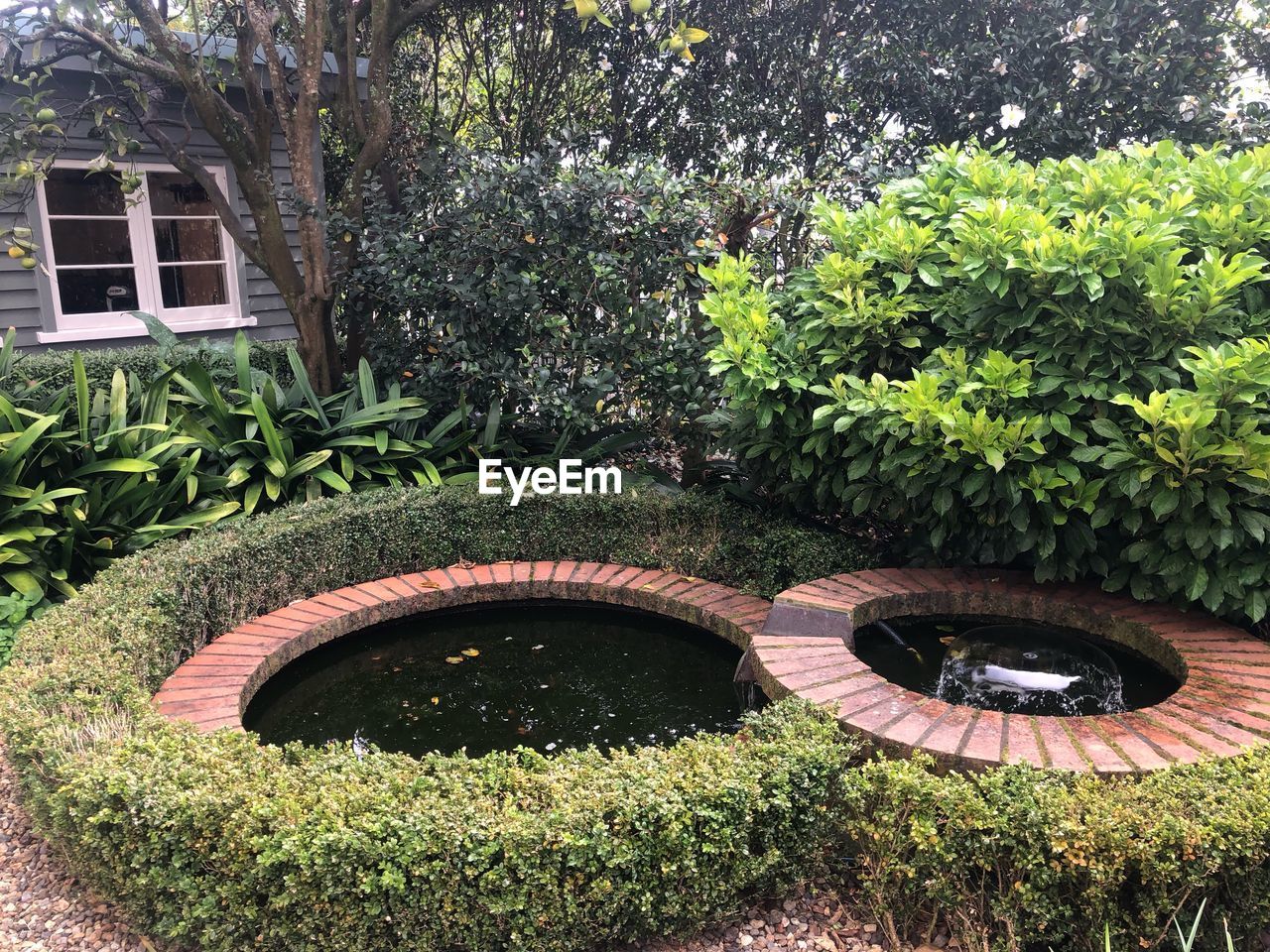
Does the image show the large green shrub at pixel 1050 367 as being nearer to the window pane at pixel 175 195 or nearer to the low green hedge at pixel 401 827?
the low green hedge at pixel 401 827

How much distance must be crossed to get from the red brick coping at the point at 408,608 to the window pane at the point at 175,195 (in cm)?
483

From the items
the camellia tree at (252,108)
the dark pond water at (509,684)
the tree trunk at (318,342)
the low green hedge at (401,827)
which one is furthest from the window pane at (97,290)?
the low green hedge at (401,827)

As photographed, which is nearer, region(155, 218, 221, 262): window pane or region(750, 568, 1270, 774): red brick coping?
region(750, 568, 1270, 774): red brick coping

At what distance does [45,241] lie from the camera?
6387 millimetres

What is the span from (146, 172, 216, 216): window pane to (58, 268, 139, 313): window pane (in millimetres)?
600

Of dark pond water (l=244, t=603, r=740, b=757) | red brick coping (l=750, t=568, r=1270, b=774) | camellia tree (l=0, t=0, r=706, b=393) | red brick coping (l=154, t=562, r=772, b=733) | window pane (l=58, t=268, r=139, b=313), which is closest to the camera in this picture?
red brick coping (l=750, t=568, r=1270, b=774)

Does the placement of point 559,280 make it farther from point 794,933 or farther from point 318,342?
Result: point 794,933

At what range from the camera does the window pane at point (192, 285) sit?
7.09m

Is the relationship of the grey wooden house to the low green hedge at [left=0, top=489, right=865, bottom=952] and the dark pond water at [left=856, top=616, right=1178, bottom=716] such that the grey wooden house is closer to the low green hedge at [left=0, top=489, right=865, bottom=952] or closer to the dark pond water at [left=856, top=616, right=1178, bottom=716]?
the low green hedge at [left=0, top=489, right=865, bottom=952]

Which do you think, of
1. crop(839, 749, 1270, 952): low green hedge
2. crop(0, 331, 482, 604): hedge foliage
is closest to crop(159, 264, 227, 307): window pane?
crop(0, 331, 482, 604): hedge foliage

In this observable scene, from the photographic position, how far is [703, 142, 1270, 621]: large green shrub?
8.50ft

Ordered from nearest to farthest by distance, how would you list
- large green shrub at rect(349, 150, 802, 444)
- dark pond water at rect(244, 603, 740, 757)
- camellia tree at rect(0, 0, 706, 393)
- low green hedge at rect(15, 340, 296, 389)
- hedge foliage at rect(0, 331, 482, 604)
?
dark pond water at rect(244, 603, 740, 757), hedge foliage at rect(0, 331, 482, 604), large green shrub at rect(349, 150, 802, 444), camellia tree at rect(0, 0, 706, 393), low green hedge at rect(15, 340, 296, 389)

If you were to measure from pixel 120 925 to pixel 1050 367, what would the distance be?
3.12m
